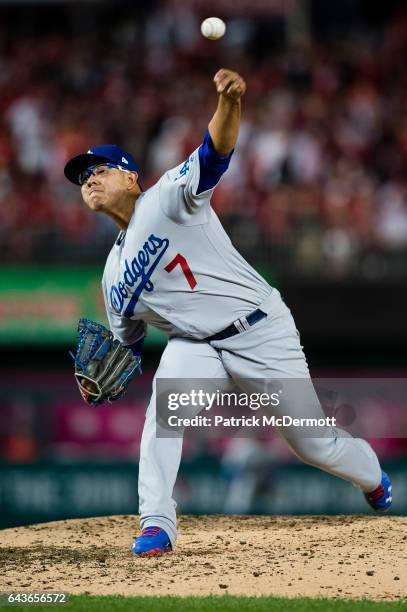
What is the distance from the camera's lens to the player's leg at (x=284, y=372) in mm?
4789

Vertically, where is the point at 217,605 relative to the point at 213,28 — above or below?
below

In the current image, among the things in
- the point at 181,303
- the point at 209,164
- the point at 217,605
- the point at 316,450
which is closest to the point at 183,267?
the point at 181,303

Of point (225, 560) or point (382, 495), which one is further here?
point (382, 495)

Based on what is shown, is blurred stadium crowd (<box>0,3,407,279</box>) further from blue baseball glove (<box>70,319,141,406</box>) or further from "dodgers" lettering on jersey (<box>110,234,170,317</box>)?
"dodgers" lettering on jersey (<box>110,234,170,317</box>)

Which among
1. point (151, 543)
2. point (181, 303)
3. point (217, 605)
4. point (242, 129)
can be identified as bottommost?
point (217, 605)

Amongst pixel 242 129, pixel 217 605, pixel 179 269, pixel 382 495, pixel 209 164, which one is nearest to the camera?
pixel 217 605

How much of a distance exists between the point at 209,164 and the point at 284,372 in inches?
37.8

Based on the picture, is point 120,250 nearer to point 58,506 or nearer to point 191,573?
point 191,573

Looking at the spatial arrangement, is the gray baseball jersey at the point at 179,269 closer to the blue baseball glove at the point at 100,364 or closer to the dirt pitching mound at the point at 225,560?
the blue baseball glove at the point at 100,364

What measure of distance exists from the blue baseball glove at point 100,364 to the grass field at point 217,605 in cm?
109

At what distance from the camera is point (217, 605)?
13.0 feet

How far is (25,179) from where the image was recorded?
10977mm

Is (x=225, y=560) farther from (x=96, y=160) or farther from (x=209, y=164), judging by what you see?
(x=96, y=160)

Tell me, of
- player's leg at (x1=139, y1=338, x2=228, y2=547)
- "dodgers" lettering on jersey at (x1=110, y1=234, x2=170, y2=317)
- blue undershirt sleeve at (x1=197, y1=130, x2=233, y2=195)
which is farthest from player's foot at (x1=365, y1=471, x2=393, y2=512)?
blue undershirt sleeve at (x1=197, y1=130, x2=233, y2=195)
